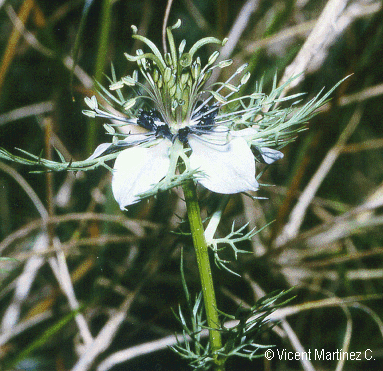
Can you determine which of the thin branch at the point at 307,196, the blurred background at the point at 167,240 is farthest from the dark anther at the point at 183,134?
the thin branch at the point at 307,196

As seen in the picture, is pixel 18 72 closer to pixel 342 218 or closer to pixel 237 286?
pixel 237 286

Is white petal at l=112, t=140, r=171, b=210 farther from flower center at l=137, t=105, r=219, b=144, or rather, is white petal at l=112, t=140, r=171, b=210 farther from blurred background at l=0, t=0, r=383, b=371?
blurred background at l=0, t=0, r=383, b=371

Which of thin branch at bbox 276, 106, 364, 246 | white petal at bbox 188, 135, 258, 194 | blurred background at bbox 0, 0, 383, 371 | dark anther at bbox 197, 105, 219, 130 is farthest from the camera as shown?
thin branch at bbox 276, 106, 364, 246

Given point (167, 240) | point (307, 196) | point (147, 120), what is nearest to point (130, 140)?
point (147, 120)

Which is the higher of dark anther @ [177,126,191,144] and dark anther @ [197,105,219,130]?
dark anther @ [197,105,219,130]

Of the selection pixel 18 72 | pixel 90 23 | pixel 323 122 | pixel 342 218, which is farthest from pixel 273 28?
pixel 18 72

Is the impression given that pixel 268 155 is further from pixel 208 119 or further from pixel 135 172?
pixel 135 172

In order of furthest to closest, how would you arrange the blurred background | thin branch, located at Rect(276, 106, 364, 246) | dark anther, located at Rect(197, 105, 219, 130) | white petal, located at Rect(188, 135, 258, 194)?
1. thin branch, located at Rect(276, 106, 364, 246)
2. the blurred background
3. dark anther, located at Rect(197, 105, 219, 130)
4. white petal, located at Rect(188, 135, 258, 194)

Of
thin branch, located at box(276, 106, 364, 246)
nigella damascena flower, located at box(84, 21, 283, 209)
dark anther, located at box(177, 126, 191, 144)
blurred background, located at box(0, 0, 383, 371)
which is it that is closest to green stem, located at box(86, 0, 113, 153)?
blurred background, located at box(0, 0, 383, 371)
